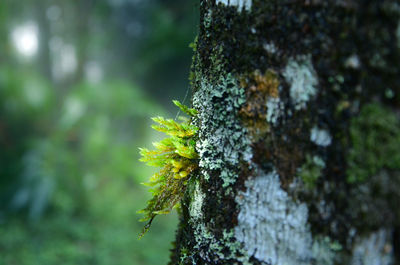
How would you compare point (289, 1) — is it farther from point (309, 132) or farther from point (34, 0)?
point (34, 0)

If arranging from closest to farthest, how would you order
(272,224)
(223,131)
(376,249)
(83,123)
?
1. (376,249)
2. (272,224)
3. (223,131)
4. (83,123)

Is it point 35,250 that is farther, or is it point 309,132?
point 35,250

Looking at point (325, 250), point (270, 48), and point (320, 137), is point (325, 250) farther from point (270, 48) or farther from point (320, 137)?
point (270, 48)

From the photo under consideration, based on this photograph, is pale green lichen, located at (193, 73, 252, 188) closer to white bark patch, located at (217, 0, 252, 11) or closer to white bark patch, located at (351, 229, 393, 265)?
white bark patch, located at (217, 0, 252, 11)

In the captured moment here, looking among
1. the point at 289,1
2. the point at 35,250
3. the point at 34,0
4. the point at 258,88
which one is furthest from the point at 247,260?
the point at 34,0

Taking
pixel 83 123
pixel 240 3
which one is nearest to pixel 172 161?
pixel 240 3

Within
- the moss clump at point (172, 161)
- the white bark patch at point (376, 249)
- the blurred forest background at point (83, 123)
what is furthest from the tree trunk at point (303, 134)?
the blurred forest background at point (83, 123)
